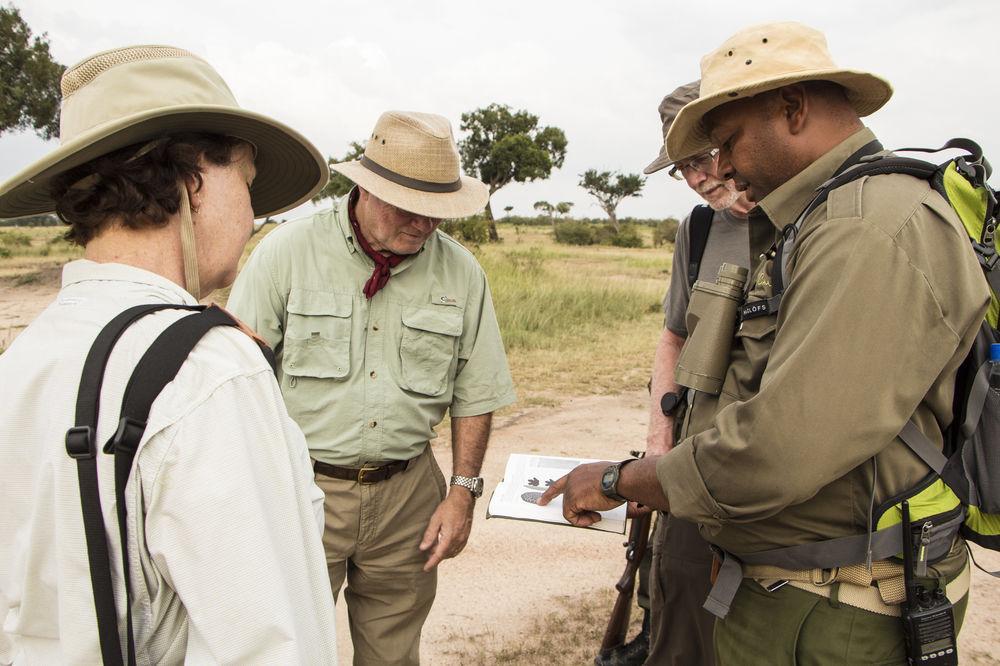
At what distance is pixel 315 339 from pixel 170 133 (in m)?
1.24

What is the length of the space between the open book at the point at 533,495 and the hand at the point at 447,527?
25 cm

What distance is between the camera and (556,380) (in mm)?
7773

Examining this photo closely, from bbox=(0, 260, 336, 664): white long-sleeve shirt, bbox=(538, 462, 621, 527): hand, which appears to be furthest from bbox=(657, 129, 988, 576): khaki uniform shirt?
bbox=(0, 260, 336, 664): white long-sleeve shirt

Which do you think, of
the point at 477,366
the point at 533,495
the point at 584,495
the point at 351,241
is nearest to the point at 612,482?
the point at 584,495

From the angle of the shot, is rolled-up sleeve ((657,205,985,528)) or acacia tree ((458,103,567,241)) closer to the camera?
rolled-up sleeve ((657,205,985,528))

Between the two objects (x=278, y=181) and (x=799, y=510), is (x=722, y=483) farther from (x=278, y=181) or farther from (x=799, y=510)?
(x=278, y=181)

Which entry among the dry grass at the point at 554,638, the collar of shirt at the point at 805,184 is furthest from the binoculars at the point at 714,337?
the dry grass at the point at 554,638

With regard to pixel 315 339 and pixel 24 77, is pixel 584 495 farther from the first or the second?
pixel 24 77

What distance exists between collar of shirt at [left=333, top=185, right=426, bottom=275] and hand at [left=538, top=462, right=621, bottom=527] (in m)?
0.96

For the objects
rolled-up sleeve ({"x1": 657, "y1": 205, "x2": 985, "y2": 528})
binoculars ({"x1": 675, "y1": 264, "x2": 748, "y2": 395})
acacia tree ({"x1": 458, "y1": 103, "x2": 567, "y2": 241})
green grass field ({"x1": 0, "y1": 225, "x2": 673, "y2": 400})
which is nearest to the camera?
rolled-up sleeve ({"x1": 657, "y1": 205, "x2": 985, "y2": 528})

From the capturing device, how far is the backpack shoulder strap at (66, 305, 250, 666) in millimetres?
1026

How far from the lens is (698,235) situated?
9.88 ft

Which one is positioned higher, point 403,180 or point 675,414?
point 403,180

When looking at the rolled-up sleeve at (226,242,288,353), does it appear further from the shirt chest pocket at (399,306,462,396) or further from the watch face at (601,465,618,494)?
the watch face at (601,465,618,494)
